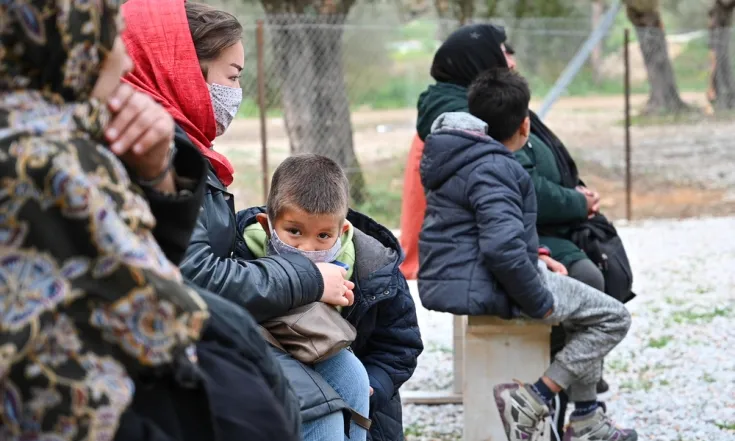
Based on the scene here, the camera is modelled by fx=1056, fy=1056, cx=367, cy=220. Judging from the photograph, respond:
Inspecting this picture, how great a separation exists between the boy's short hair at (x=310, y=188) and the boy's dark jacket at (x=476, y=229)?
122 centimetres

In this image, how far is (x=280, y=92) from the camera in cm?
1106

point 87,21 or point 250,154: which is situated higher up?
point 87,21

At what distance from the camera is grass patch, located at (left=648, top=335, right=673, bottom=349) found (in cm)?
678

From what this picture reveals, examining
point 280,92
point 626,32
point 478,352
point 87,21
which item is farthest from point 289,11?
point 87,21

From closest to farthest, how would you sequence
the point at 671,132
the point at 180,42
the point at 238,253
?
the point at 180,42, the point at 238,253, the point at 671,132

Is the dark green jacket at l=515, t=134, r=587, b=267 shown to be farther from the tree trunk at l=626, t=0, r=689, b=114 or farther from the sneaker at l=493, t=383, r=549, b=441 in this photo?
the tree trunk at l=626, t=0, r=689, b=114

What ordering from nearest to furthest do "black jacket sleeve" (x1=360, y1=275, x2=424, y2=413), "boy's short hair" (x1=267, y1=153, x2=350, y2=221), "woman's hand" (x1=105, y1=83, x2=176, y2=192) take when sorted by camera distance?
"woman's hand" (x1=105, y1=83, x2=176, y2=192)
"boy's short hair" (x1=267, y1=153, x2=350, y2=221)
"black jacket sleeve" (x1=360, y1=275, x2=424, y2=413)

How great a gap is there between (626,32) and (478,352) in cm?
842

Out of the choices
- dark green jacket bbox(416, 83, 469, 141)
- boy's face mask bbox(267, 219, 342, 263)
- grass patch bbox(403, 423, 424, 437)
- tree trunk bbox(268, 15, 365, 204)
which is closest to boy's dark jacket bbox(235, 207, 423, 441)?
boy's face mask bbox(267, 219, 342, 263)

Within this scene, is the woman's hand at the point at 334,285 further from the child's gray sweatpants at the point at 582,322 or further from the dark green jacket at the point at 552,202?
the dark green jacket at the point at 552,202

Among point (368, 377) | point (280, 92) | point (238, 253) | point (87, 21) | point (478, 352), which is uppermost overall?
point (87, 21)

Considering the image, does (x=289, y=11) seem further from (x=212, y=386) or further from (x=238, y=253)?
(x=212, y=386)

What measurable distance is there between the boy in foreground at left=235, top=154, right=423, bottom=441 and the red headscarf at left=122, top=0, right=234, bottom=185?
269 millimetres

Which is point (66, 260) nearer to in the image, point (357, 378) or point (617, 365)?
point (357, 378)
